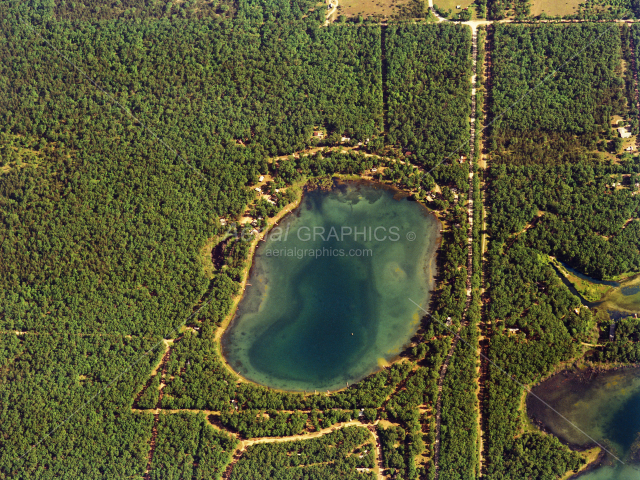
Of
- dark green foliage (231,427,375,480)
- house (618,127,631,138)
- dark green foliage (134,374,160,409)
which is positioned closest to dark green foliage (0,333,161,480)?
dark green foliage (134,374,160,409)

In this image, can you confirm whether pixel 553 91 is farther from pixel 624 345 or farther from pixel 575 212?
pixel 624 345

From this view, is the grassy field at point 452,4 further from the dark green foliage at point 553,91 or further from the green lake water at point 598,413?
the green lake water at point 598,413

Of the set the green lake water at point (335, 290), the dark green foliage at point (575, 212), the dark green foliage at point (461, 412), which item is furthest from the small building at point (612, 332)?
the green lake water at point (335, 290)

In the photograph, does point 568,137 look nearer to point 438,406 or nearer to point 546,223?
point 546,223

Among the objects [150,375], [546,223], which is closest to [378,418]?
[150,375]

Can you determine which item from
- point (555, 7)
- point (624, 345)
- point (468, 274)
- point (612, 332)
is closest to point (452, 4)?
point (555, 7)

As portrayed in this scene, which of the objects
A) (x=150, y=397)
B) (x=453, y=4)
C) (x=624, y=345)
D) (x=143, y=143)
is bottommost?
(x=150, y=397)
